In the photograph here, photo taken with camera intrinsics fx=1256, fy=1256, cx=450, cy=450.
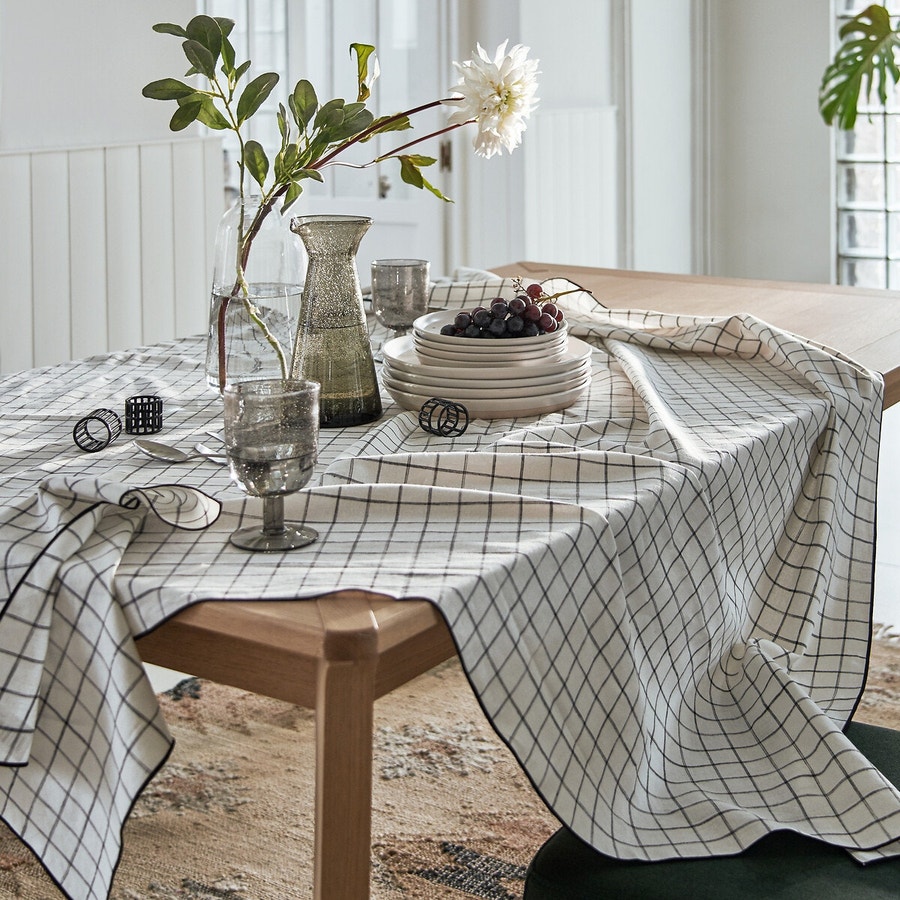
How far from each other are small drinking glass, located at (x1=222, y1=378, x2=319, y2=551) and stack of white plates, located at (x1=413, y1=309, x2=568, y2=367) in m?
0.48

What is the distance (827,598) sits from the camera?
61.4 inches

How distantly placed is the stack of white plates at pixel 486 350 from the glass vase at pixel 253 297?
17 centimetres

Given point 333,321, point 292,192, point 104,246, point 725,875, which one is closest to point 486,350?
point 333,321

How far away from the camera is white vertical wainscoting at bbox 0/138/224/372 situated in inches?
103

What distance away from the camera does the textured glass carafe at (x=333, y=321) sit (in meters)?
1.40

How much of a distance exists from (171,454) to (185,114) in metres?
0.36

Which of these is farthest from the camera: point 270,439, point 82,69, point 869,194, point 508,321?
point 869,194

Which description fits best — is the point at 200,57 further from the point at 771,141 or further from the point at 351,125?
the point at 771,141

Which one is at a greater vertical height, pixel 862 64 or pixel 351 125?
pixel 862 64

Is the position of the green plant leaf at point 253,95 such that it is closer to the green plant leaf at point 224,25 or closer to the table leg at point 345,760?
the green plant leaf at point 224,25

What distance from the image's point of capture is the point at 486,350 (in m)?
1.49

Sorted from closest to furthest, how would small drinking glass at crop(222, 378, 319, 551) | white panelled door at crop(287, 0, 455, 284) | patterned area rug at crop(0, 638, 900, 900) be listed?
small drinking glass at crop(222, 378, 319, 551) < patterned area rug at crop(0, 638, 900, 900) < white panelled door at crop(287, 0, 455, 284)

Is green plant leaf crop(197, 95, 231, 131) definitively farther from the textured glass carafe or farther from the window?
the window

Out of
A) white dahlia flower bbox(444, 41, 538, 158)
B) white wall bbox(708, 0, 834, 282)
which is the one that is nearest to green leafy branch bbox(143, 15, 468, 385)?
white dahlia flower bbox(444, 41, 538, 158)
